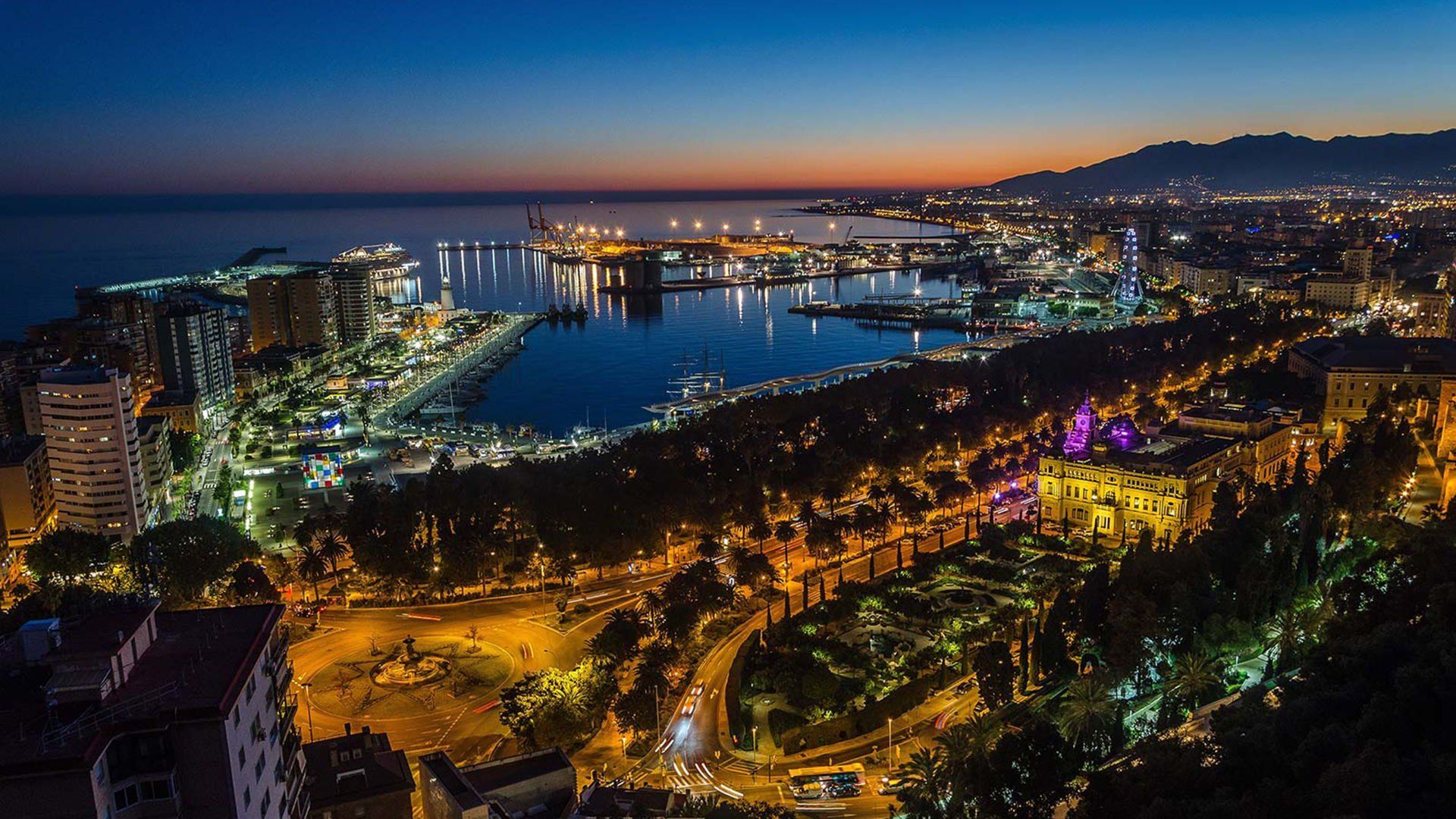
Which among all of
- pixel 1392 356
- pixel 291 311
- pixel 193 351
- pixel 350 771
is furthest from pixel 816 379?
pixel 350 771

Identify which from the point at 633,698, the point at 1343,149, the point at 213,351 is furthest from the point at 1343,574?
the point at 1343,149

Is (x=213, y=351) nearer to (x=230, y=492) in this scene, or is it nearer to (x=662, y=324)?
(x=230, y=492)

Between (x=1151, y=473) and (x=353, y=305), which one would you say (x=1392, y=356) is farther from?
Result: (x=353, y=305)

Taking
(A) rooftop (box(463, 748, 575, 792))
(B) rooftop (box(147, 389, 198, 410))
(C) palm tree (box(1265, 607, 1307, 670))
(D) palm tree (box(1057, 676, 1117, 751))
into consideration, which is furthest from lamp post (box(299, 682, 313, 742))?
(B) rooftop (box(147, 389, 198, 410))

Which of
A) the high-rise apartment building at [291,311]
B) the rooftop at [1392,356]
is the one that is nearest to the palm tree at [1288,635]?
the rooftop at [1392,356]

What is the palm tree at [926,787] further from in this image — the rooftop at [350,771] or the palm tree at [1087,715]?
the rooftop at [350,771]

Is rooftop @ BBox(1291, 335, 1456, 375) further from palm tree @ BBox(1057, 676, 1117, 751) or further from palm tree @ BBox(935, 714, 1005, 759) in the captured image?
palm tree @ BBox(935, 714, 1005, 759)

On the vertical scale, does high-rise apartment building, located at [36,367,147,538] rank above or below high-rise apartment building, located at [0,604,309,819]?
below
